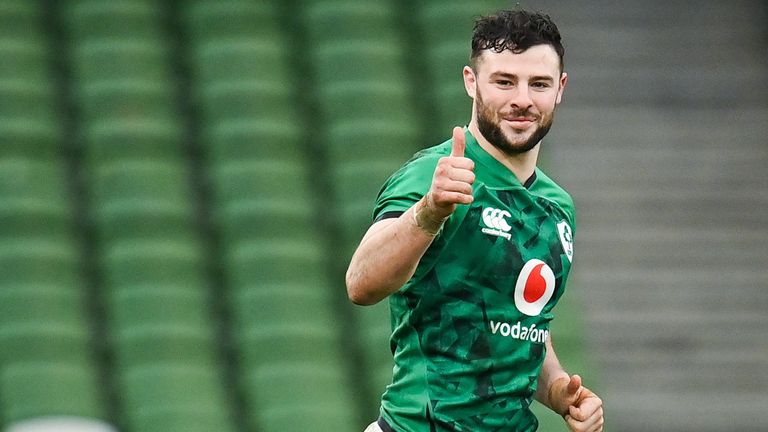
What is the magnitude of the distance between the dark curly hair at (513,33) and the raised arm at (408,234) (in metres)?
0.28

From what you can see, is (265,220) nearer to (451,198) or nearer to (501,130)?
(501,130)

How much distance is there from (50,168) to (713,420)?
3.23 metres

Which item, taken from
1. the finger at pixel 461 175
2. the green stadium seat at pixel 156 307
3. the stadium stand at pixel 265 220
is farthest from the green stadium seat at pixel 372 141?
the finger at pixel 461 175

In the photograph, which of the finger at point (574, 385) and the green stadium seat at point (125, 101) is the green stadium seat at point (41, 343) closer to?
the green stadium seat at point (125, 101)

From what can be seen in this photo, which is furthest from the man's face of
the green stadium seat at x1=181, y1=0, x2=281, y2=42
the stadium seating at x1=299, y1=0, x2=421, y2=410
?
the green stadium seat at x1=181, y1=0, x2=281, y2=42

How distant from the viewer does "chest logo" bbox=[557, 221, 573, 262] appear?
282 cm

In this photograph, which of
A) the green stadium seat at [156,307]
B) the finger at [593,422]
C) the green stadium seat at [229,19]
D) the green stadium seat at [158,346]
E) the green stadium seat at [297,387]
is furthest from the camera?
the green stadium seat at [229,19]

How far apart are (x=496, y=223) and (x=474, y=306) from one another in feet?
0.55

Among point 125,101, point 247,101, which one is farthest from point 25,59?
point 247,101

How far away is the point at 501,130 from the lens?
8.81 feet

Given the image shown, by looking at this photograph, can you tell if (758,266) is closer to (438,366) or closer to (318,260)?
(318,260)

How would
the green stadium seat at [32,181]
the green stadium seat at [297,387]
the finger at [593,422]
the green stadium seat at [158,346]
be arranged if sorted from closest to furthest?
the finger at [593,422] < the green stadium seat at [297,387] < the green stadium seat at [158,346] < the green stadium seat at [32,181]

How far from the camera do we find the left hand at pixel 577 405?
2838 mm

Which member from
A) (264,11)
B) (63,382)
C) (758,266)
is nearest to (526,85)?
(63,382)
